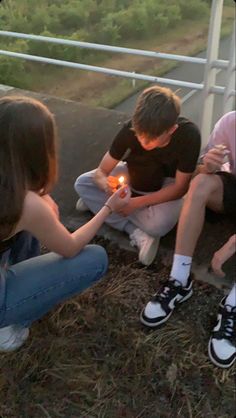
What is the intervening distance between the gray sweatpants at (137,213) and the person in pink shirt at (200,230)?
213mm

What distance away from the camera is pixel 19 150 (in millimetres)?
1443

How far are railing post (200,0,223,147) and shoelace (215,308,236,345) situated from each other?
1.41 m

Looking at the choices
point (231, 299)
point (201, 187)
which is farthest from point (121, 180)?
point (231, 299)

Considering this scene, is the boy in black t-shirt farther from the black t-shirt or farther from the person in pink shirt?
the person in pink shirt

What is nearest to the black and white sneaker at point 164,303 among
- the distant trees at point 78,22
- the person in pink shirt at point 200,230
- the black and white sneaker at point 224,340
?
the person in pink shirt at point 200,230

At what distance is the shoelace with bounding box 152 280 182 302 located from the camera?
1.88 meters

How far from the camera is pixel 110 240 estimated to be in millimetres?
2283

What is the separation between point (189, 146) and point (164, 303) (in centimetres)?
68

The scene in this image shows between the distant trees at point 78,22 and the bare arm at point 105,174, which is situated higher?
the distant trees at point 78,22

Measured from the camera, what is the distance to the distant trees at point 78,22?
3704 mm

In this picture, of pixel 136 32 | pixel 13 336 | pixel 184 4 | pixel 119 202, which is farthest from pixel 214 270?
pixel 136 32

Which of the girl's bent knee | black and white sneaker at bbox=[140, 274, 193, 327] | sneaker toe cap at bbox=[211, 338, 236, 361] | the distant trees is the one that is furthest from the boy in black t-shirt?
the distant trees

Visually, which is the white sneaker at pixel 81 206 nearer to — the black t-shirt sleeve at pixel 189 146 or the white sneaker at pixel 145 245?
the white sneaker at pixel 145 245

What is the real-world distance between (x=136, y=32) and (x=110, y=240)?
241 cm
